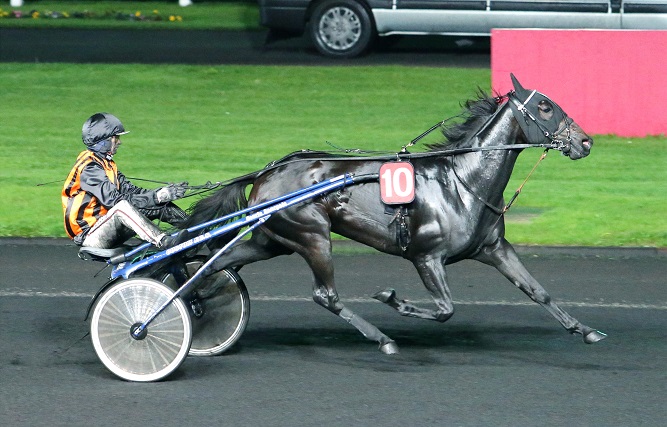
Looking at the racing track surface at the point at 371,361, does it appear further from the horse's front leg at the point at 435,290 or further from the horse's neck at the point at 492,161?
the horse's neck at the point at 492,161

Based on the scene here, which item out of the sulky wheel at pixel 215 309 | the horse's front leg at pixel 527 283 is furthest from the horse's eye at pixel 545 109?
the sulky wheel at pixel 215 309

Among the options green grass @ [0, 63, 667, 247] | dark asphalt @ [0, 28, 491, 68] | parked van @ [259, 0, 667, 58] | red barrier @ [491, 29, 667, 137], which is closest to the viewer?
green grass @ [0, 63, 667, 247]

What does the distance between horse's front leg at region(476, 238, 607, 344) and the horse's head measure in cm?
64

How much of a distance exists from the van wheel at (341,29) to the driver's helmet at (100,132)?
1149 centimetres

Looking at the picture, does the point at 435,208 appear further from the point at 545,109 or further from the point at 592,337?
the point at 592,337

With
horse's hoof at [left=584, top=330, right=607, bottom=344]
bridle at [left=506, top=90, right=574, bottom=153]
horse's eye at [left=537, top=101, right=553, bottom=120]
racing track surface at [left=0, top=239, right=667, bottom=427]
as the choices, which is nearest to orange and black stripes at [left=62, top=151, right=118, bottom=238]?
racing track surface at [left=0, top=239, right=667, bottom=427]

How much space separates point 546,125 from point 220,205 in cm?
191

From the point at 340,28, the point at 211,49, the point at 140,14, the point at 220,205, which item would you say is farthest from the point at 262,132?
the point at 140,14

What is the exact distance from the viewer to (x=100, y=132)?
7.04 meters

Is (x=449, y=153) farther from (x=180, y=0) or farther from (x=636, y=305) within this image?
(x=180, y=0)

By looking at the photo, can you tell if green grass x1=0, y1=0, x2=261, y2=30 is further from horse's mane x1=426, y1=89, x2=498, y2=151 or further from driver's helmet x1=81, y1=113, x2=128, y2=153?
driver's helmet x1=81, y1=113, x2=128, y2=153

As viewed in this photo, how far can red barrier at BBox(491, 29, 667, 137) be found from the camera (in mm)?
14188

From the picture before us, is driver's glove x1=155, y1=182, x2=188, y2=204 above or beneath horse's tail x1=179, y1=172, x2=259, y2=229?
above

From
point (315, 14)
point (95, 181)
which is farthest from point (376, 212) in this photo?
point (315, 14)
